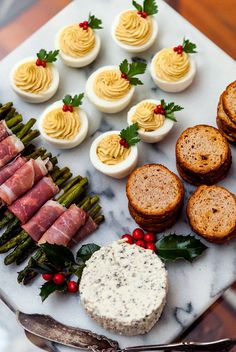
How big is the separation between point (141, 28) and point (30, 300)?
7.50 ft

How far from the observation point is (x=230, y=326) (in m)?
4.93

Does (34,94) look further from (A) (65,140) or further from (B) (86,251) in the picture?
(B) (86,251)

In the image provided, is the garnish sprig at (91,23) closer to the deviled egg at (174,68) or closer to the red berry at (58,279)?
the deviled egg at (174,68)

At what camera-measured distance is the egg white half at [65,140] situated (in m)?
5.20

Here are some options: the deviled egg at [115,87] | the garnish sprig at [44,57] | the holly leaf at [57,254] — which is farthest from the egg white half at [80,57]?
the holly leaf at [57,254]

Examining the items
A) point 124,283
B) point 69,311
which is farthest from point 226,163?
point 69,311

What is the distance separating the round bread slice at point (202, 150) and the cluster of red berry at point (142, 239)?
0.55 metres

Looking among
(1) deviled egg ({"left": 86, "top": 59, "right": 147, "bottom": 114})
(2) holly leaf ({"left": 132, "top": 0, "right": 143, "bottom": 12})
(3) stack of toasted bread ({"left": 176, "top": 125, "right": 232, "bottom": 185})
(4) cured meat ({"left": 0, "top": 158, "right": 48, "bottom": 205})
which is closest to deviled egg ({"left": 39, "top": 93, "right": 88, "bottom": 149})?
(1) deviled egg ({"left": 86, "top": 59, "right": 147, "bottom": 114})

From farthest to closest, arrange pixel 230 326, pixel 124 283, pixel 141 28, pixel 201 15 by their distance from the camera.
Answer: pixel 201 15, pixel 141 28, pixel 230 326, pixel 124 283

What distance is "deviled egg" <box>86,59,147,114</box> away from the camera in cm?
527

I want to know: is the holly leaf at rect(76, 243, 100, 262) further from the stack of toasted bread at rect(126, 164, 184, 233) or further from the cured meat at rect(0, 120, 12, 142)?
the cured meat at rect(0, 120, 12, 142)

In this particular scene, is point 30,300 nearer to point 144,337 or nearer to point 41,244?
point 41,244

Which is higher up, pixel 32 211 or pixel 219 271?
pixel 32 211

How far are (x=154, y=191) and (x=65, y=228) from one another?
692mm
